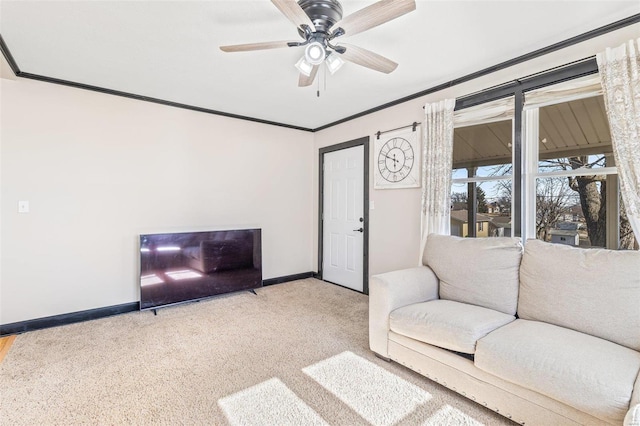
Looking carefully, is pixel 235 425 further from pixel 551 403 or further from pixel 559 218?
pixel 559 218

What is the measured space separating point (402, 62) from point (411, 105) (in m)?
0.86

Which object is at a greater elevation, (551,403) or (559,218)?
(559,218)

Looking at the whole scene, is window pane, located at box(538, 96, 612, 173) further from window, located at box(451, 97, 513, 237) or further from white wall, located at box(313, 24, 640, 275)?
white wall, located at box(313, 24, 640, 275)

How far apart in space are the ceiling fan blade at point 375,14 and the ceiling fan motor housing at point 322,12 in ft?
0.21

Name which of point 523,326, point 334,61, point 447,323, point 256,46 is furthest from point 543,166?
point 256,46

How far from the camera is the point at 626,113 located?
2.05 meters

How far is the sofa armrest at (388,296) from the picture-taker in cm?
232

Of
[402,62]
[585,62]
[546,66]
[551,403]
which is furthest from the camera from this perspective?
[402,62]

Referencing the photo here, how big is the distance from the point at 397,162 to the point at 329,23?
2.07 m

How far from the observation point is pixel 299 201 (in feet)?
16.1

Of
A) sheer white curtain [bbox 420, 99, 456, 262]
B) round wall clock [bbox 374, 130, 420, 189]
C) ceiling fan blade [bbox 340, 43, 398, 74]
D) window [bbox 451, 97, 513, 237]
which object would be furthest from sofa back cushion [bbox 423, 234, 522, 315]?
ceiling fan blade [bbox 340, 43, 398, 74]

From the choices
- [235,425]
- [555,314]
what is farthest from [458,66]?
[235,425]

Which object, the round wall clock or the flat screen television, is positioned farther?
the round wall clock

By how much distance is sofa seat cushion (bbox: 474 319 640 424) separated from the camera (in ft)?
4.43
